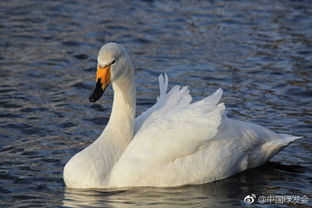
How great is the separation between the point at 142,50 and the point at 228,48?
5.75ft

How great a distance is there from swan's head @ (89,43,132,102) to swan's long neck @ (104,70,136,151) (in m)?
0.30

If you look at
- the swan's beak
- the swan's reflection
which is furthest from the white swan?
the swan's reflection

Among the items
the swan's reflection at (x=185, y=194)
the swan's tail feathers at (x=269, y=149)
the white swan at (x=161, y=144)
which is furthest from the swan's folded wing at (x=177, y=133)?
the swan's tail feathers at (x=269, y=149)

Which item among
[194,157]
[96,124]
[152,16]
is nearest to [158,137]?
[194,157]

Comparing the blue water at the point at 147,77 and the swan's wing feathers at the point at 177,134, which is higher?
the swan's wing feathers at the point at 177,134

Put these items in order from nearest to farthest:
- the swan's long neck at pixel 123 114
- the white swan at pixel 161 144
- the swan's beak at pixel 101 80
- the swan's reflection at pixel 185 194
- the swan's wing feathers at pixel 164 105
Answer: the swan's reflection at pixel 185 194 < the swan's beak at pixel 101 80 < the white swan at pixel 161 144 < the swan's long neck at pixel 123 114 < the swan's wing feathers at pixel 164 105

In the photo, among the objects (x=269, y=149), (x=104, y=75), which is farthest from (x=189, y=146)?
(x=104, y=75)

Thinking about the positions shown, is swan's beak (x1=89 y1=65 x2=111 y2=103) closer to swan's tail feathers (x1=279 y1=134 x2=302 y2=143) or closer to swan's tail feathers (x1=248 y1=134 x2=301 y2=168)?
swan's tail feathers (x1=248 y1=134 x2=301 y2=168)

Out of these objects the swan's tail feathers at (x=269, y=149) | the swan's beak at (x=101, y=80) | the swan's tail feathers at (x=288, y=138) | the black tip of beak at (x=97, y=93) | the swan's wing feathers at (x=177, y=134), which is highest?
the swan's beak at (x=101, y=80)

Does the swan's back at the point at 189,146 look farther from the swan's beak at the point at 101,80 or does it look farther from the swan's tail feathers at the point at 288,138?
the swan's beak at the point at 101,80

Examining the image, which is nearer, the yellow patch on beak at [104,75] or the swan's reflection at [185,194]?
the swan's reflection at [185,194]

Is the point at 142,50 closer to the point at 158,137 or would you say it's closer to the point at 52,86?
the point at 52,86

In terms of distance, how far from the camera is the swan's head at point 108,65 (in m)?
9.61

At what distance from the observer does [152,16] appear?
59.1 feet
